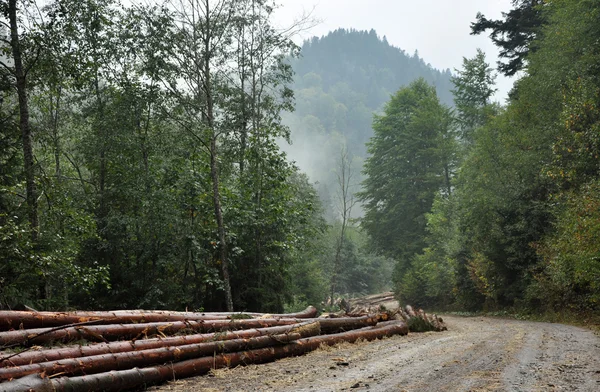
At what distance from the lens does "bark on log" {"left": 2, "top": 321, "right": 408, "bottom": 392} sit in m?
4.84

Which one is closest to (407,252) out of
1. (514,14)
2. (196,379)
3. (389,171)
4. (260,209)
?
(389,171)

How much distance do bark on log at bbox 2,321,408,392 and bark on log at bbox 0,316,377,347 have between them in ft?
2.16

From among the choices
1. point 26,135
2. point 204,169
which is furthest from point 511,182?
point 26,135

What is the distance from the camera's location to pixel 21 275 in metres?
10.4

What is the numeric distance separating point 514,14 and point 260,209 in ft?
73.7

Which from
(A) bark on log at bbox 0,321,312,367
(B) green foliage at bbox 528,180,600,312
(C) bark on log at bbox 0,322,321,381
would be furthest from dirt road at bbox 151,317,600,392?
(B) green foliage at bbox 528,180,600,312

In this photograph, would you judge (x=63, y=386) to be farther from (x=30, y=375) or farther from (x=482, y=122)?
(x=482, y=122)

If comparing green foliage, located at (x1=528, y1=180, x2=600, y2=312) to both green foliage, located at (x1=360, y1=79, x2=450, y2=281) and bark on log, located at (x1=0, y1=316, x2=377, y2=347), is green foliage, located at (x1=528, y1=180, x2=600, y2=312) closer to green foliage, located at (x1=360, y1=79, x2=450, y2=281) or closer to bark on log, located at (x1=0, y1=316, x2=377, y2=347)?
bark on log, located at (x1=0, y1=316, x2=377, y2=347)

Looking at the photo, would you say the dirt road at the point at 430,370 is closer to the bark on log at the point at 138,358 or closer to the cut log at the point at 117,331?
the bark on log at the point at 138,358

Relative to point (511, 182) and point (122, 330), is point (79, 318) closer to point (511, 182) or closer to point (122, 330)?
point (122, 330)

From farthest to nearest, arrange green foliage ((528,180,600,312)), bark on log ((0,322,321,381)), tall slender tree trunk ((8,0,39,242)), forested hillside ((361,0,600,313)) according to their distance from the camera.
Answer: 1. forested hillside ((361,0,600,313))
2. green foliage ((528,180,600,312))
3. tall slender tree trunk ((8,0,39,242))
4. bark on log ((0,322,321,381))

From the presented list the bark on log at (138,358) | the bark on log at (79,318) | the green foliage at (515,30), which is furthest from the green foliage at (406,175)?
A: the bark on log at (138,358)

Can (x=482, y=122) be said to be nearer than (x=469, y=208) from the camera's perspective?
No

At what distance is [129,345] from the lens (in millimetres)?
6340
